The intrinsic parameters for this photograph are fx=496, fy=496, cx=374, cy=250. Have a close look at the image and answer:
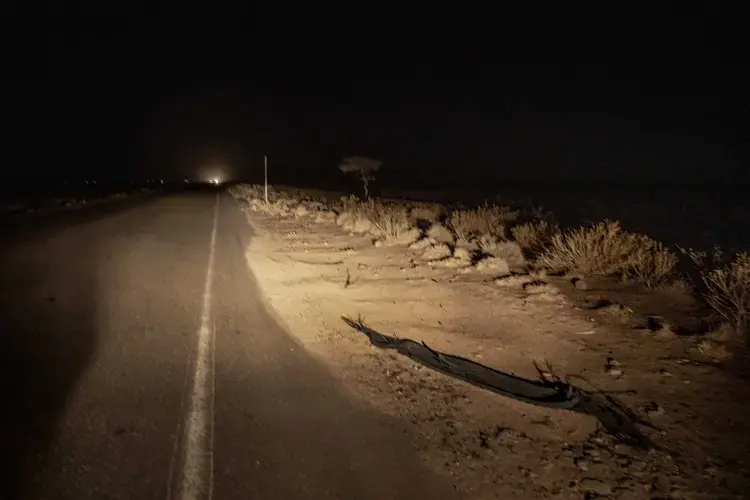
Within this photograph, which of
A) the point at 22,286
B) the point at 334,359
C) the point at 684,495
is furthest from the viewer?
the point at 22,286

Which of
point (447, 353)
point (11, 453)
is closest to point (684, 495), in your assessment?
point (447, 353)

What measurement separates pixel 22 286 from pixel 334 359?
22.5ft

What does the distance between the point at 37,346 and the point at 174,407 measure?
2873 millimetres

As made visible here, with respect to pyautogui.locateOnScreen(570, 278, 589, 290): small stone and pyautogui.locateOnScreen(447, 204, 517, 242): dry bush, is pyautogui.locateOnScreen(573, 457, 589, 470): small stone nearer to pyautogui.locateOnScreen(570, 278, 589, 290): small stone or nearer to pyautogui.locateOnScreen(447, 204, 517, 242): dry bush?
pyautogui.locateOnScreen(570, 278, 589, 290): small stone

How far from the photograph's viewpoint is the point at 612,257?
10391mm

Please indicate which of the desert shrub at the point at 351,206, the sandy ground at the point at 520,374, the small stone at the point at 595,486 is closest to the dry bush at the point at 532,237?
the sandy ground at the point at 520,374

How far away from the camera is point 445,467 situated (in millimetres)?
4148

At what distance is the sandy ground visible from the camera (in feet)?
13.3

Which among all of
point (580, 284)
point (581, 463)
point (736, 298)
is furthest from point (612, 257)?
point (581, 463)

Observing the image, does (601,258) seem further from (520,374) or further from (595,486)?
(595,486)

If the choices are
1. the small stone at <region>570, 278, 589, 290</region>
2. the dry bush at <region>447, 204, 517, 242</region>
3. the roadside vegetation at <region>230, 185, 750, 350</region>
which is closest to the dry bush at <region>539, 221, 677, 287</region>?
the roadside vegetation at <region>230, 185, 750, 350</region>

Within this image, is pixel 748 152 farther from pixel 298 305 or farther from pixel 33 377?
pixel 33 377

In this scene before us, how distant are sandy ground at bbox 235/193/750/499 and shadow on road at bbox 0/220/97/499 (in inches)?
114

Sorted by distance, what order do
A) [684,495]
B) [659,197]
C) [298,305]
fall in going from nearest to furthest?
[684,495]
[298,305]
[659,197]
